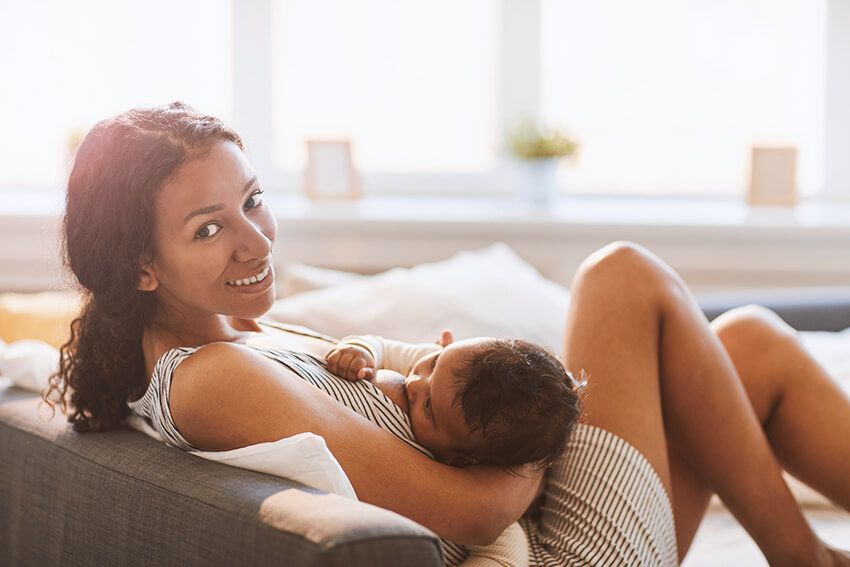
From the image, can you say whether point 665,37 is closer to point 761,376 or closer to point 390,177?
point 390,177

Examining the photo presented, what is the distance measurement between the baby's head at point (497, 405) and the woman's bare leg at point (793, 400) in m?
0.53

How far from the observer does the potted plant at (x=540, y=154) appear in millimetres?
2986

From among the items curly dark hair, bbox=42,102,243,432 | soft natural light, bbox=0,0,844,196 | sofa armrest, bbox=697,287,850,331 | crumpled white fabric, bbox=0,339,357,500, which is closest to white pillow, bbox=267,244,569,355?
sofa armrest, bbox=697,287,850,331

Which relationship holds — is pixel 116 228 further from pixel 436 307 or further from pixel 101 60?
pixel 101 60

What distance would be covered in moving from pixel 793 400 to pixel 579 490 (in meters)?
0.45

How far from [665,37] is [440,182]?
2.94ft

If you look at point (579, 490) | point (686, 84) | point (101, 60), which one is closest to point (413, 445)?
point (579, 490)

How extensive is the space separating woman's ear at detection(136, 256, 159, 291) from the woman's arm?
0.15 metres

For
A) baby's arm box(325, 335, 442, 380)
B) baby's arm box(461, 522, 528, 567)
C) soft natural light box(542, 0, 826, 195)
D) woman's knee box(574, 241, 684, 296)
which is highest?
soft natural light box(542, 0, 826, 195)

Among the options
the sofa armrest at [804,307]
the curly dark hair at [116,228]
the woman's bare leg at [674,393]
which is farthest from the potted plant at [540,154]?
the curly dark hair at [116,228]

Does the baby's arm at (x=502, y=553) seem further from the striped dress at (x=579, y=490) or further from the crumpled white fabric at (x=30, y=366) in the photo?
the crumpled white fabric at (x=30, y=366)

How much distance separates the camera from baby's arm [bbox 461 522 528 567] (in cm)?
126

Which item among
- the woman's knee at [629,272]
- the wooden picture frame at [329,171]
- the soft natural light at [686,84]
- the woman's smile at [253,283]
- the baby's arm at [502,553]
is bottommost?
the baby's arm at [502,553]

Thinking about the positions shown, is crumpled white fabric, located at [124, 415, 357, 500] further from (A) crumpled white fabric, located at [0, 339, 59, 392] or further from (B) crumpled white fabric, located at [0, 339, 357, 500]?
(A) crumpled white fabric, located at [0, 339, 59, 392]
